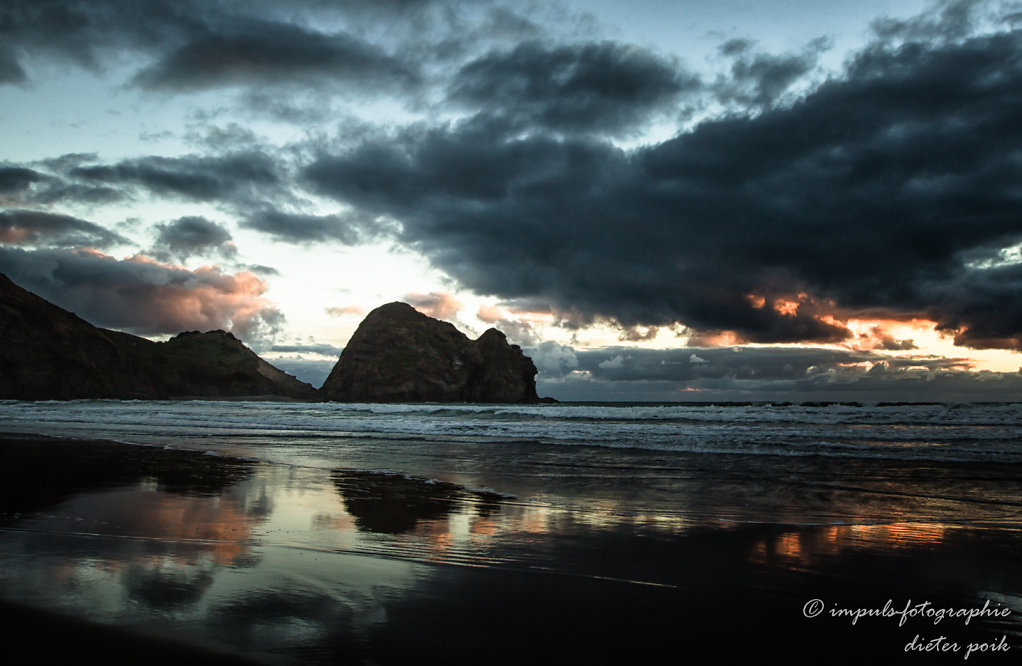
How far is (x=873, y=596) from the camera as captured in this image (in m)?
4.57

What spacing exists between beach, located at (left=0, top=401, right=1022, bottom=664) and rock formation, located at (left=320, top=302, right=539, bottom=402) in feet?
278

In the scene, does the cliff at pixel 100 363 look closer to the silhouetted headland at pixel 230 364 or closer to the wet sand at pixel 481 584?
the silhouetted headland at pixel 230 364

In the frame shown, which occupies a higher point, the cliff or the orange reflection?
the cliff

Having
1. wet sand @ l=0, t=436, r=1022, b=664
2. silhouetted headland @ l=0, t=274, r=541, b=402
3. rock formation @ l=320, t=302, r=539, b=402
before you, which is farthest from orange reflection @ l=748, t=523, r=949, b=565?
silhouetted headland @ l=0, t=274, r=541, b=402

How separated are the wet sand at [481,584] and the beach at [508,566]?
24mm

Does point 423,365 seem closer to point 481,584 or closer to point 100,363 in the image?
point 100,363

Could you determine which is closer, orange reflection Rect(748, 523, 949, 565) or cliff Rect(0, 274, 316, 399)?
orange reflection Rect(748, 523, 949, 565)

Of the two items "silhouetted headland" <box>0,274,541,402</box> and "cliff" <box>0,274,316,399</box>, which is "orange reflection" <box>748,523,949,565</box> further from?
"cliff" <box>0,274,316,399</box>

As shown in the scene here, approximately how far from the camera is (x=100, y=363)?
86.1 metres

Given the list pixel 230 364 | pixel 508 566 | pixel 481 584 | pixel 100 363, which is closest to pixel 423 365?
pixel 230 364

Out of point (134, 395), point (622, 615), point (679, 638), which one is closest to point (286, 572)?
point (622, 615)

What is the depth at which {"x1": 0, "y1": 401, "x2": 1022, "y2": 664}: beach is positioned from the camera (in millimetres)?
3479

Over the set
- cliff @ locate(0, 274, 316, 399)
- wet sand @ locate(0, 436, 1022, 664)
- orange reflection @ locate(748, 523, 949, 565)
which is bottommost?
orange reflection @ locate(748, 523, 949, 565)

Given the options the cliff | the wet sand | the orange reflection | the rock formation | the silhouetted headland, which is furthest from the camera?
the rock formation
